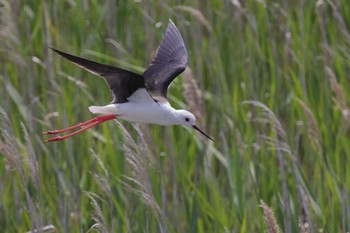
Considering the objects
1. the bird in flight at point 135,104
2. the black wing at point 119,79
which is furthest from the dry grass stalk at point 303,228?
the black wing at point 119,79

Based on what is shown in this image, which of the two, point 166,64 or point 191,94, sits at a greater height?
point 166,64

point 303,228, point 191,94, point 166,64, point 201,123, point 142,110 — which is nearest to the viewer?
point 303,228

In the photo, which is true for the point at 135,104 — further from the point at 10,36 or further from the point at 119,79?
the point at 10,36

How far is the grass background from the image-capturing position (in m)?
3.94

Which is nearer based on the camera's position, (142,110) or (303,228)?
(303,228)

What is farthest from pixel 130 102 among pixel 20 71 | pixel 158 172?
pixel 20 71

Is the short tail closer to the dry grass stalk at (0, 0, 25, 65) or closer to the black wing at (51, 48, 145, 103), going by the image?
the black wing at (51, 48, 145, 103)

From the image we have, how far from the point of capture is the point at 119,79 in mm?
3850

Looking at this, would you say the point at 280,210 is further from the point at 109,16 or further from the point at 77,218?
the point at 109,16

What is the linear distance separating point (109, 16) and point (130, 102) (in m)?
1.21

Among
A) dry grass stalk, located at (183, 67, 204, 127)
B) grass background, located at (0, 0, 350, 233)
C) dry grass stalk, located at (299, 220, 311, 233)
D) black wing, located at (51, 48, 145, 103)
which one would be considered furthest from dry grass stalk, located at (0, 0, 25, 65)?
dry grass stalk, located at (299, 220, 311, 233)

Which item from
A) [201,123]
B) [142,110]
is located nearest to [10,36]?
[142,110]

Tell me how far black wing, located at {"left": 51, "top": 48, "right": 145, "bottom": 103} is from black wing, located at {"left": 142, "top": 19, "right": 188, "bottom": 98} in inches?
8.8

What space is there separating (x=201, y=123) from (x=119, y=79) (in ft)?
1.56
